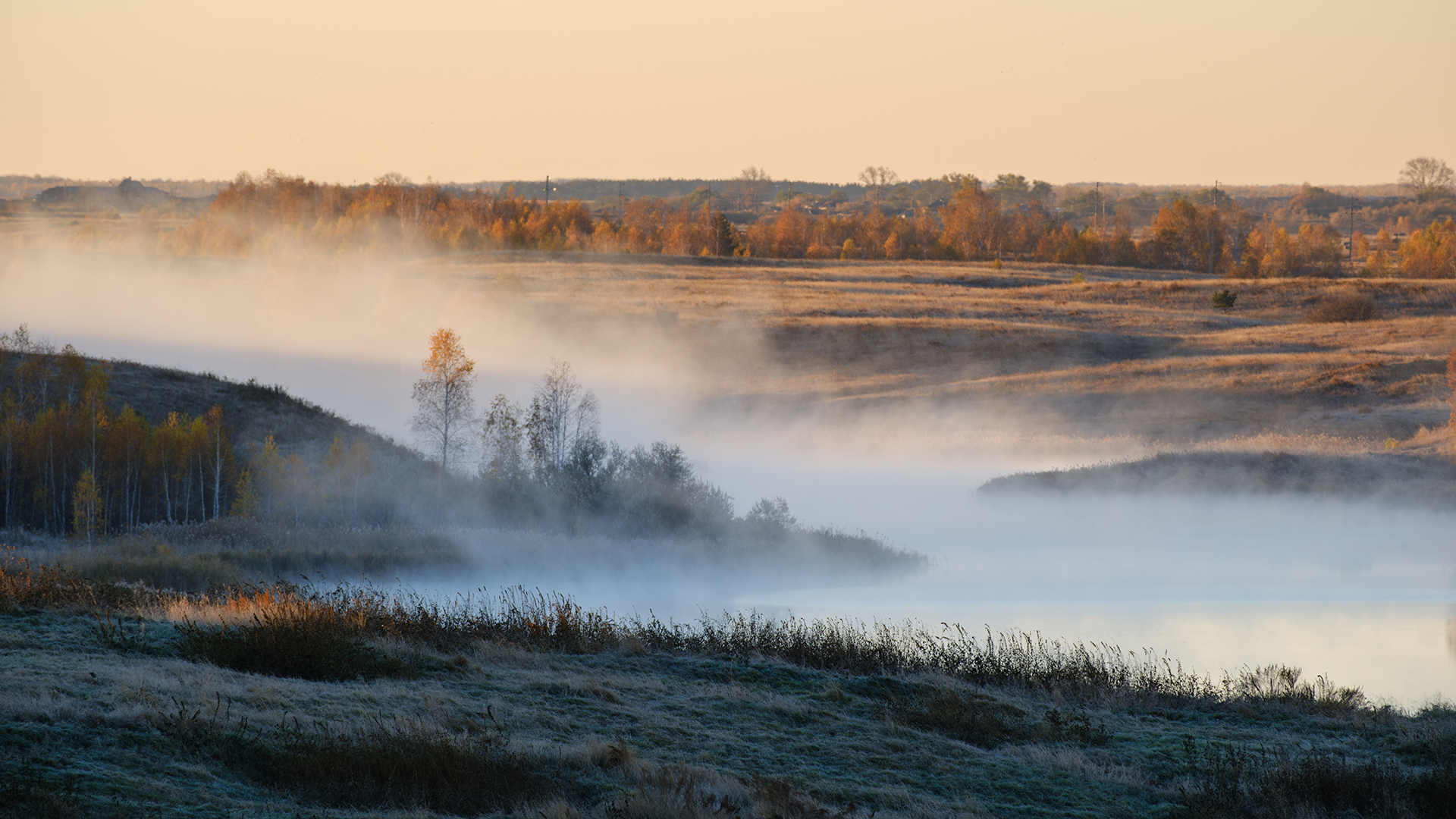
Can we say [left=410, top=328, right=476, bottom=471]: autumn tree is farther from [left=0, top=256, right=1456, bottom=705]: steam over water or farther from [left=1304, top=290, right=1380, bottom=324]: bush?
[left=1304, top=290, right=1380, bottom=324]: bush

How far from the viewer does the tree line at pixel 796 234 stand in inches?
4604

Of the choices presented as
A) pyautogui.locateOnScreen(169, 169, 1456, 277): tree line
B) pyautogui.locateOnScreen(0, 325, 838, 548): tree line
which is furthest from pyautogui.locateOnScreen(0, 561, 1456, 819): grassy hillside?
pyautogui.locateOnScreen(169, 169, 1456, 277): tree line

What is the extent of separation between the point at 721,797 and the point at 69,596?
10.1m

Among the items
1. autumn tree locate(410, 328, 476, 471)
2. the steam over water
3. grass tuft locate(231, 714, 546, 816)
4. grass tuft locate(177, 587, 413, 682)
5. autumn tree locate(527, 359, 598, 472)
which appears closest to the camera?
grass tuft locate(231, 714, 546, 816)

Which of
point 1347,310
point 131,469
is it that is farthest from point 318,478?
point 1347,310

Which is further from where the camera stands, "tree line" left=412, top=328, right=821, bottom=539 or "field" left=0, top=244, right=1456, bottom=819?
"tree line" left=412, top=328, right=821, bottom=539

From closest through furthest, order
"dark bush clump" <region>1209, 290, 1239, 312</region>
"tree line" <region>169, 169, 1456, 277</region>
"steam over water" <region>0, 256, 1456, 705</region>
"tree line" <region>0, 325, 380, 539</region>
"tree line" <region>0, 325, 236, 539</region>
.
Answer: "steam over water" <region>0, 256, 1456, 705</region>, "tree line" <region>0, 325, 236, 539</region>, "tree line" <region>0, 325, 380, 539</region>, "dark bush clump" <region>1209, 290, 1239, 312</region>, "tree line" <region>169, 169, 1456, 277</region>

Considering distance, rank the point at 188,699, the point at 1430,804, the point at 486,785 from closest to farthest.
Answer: the point at 486,785, the point at 188,699, the point at 1430,804

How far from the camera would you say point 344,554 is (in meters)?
28.3

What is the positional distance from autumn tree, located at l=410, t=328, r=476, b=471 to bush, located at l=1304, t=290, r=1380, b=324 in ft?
183

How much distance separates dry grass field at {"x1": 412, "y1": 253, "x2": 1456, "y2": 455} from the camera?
52.8 meters

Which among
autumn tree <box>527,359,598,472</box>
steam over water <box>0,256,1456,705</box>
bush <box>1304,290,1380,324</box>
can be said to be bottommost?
steam over water <box>0,256,1456,705</box>

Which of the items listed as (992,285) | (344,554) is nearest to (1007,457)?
(344,554)

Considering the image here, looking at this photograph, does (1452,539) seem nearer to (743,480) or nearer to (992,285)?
(743,480)
